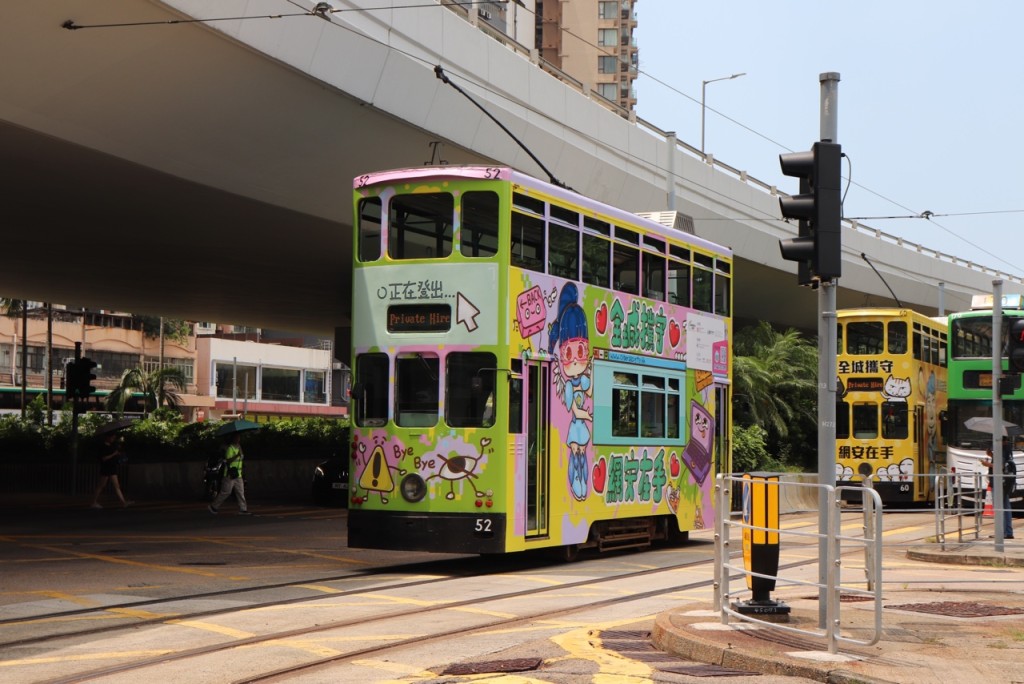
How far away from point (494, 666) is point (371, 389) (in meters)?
7.05

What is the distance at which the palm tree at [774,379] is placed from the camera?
38.6 meters

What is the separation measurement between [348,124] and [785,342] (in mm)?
23181

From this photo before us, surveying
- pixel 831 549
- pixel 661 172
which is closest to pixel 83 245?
pixel 661 172

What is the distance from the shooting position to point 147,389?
243 feet

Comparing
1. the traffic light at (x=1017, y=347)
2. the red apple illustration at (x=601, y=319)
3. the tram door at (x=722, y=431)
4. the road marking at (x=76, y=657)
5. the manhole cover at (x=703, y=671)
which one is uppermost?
the red apple illustration at (x=601, y=319)

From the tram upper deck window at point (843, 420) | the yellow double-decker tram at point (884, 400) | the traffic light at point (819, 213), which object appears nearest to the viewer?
the traffic light at point (819, 213)

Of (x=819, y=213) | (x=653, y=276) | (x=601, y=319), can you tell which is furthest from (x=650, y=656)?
(x=653, y=276)

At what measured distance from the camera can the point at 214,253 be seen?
31406mm

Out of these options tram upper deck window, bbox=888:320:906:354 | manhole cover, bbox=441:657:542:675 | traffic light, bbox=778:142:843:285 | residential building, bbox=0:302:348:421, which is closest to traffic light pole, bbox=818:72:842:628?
traffic light, bbox=778:142:843:285

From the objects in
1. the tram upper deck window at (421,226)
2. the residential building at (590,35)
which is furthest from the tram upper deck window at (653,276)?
the residential building at (590,35)

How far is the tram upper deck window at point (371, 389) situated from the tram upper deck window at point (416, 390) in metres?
0.17

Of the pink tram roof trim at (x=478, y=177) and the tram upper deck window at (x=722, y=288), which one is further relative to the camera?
the tram upper deck window at (x=722, y=288)

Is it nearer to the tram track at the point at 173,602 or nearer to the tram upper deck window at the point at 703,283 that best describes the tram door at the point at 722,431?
the tram upper deck window at the point at 703,283

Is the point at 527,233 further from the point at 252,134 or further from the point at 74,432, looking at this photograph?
the point at 74,432
